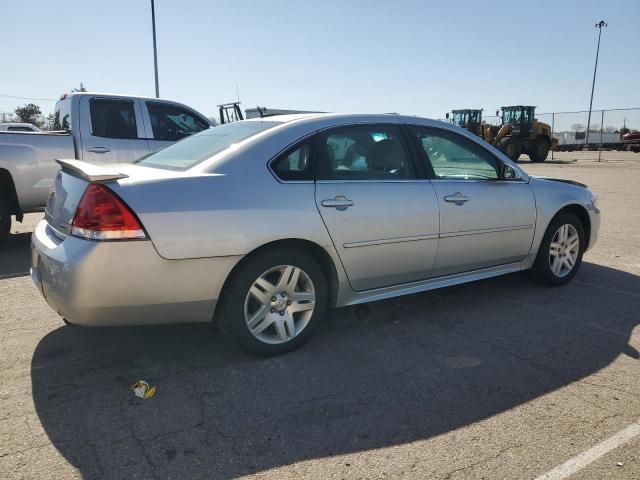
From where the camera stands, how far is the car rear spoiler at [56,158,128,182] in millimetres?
2928

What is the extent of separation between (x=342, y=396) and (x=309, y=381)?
0.26m

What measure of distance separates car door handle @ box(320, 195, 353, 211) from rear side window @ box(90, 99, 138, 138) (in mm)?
4914

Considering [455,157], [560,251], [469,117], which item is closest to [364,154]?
[455,157]

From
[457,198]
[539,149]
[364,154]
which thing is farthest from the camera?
[539,149]

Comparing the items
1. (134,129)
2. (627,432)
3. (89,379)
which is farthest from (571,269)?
(134,129)

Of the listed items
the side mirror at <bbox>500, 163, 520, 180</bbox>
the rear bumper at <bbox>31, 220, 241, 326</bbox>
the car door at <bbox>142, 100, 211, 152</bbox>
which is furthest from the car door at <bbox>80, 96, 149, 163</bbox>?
the side mirror at <bbox>500, 163, 520, 180</bbox>

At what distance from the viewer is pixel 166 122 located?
7.78m

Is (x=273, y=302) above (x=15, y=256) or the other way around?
above

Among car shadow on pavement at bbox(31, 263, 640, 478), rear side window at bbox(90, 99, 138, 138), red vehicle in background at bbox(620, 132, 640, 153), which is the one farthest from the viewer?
red vehicle in background at bbox(620, 132, 640, 153)

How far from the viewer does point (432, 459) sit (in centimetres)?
242

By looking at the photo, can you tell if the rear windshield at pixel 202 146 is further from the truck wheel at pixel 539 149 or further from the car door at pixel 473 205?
the truck wheel at pixel 539 149

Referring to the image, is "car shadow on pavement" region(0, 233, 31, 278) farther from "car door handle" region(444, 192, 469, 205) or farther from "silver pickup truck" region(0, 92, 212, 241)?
"car door handle" region(444, 192, 469, 205)

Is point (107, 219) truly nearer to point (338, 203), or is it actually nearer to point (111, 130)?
point (338, 203)

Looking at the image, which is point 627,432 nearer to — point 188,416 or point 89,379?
point 188,416
